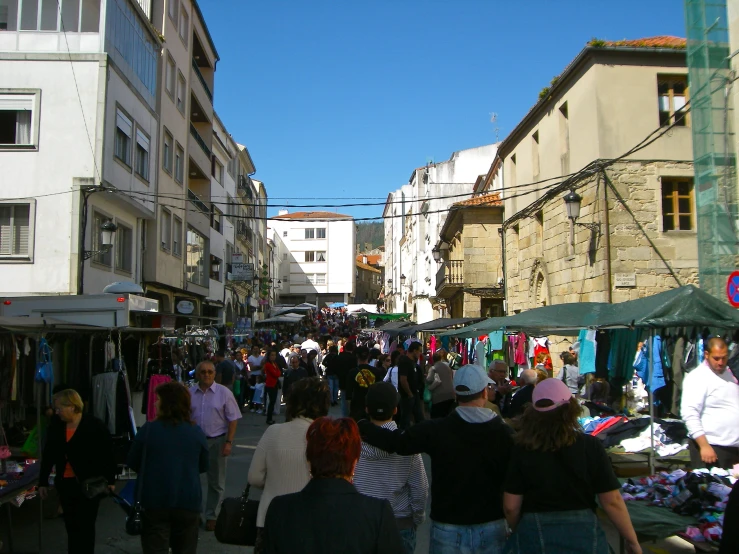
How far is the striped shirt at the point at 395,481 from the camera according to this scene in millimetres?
4145

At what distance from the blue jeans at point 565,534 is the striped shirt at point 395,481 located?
883mm

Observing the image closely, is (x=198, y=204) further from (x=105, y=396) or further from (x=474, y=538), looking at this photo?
(x=474, y=538)

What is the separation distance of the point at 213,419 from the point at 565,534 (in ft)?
14.1

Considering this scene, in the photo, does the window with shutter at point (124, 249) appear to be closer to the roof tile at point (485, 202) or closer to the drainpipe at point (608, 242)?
the roof tile at point (485, 202)

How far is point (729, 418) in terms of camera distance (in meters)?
6.29

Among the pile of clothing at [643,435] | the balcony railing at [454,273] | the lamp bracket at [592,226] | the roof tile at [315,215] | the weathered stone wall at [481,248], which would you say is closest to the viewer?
the pile of clothing at [643,435]

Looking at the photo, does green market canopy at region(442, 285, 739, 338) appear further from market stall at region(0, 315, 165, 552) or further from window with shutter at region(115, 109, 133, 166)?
window with shutter at region(115, 109, 133, 166)

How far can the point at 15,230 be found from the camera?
56.5ft

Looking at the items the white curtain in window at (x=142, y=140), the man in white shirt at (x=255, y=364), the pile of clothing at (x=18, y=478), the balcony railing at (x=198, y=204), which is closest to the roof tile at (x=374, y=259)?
the balcony railing at (x=198, y=204)

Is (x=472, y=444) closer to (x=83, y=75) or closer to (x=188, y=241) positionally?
(x=83, y=75)

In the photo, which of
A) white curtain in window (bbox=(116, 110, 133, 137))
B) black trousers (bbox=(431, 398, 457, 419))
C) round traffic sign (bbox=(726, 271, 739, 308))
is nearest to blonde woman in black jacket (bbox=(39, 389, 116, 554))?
black trousers (bbox=(431, 398, 457, 419))

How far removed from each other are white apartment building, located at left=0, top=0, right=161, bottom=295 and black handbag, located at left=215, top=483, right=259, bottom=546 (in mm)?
14368

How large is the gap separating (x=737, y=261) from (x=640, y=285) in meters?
2.72

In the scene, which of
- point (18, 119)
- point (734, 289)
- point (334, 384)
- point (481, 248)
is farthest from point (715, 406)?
point (481, 248)
